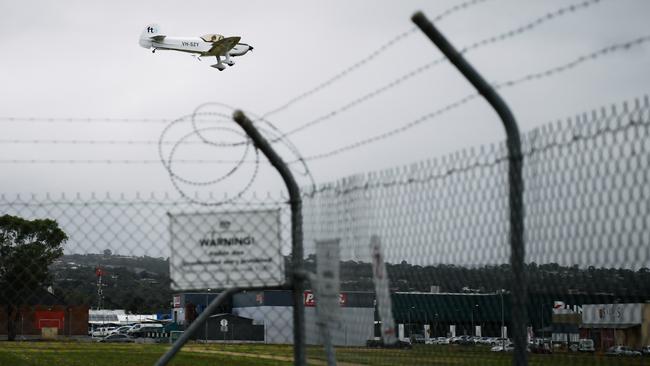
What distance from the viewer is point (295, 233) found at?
5594 millimetres

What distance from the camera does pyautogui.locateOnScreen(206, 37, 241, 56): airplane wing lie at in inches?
1756

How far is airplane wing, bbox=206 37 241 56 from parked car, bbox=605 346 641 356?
39.5 m

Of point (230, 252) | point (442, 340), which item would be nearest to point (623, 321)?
point (442, 340)

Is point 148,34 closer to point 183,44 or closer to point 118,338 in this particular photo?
point 183,44

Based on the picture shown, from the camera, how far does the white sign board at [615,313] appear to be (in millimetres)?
4664

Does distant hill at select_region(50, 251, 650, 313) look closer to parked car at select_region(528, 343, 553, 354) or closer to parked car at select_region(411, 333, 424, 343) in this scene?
parked car at select_region(411, 333, 424, 343)

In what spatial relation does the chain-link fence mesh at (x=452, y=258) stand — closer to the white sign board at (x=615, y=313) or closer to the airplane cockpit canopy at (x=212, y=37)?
the white sign board at (x=615, y=313)

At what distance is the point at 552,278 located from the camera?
4301mm

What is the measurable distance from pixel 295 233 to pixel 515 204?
160 cm

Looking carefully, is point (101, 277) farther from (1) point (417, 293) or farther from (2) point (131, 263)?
(1) point (417, 293)

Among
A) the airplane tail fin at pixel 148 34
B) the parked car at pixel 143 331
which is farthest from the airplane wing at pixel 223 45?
the parked car at pixel 143 331

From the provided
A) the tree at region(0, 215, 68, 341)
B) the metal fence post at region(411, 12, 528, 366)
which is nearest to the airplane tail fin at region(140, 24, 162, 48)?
the tree at region(0, 215, 68, 341)

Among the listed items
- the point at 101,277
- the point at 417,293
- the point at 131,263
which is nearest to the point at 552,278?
the point at 417,293

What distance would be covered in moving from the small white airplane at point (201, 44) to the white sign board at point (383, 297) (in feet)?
109
